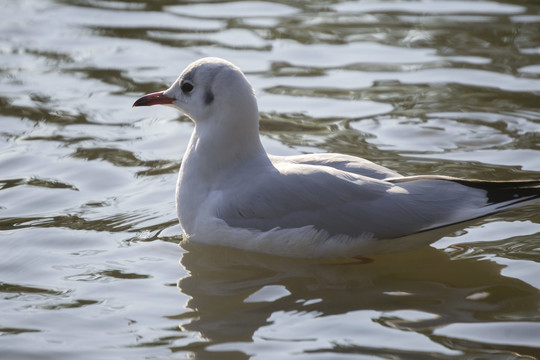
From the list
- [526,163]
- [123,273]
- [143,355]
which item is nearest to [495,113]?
[526,163]

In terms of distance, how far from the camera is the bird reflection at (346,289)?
17.1 ft

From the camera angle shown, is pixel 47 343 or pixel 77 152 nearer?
pixel 47 343

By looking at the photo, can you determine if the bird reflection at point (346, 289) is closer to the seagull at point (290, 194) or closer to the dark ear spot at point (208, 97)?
the seagull at point (290, 194)

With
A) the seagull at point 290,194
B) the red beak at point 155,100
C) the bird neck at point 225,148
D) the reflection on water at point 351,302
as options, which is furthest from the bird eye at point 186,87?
the reflection on water at point 351,302

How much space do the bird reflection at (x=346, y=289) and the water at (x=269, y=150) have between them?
2 cm

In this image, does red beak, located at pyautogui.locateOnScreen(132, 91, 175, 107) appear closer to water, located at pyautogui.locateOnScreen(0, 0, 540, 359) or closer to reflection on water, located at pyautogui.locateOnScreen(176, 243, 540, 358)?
water, located at pyautogui.locateOnScreen(0, 0, 540, 359)

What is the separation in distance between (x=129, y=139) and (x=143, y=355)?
3.87 metres

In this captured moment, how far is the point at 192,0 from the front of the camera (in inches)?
492

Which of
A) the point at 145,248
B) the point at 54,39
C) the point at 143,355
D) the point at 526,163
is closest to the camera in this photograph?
the point at 143,355

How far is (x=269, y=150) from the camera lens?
812cm

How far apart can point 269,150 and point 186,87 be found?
6.08 ft

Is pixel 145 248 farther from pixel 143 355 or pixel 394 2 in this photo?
pixel 394 2

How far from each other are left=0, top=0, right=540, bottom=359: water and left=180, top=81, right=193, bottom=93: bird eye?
1.05 metres

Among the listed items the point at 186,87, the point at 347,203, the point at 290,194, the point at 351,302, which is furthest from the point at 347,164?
the point at 186,87
